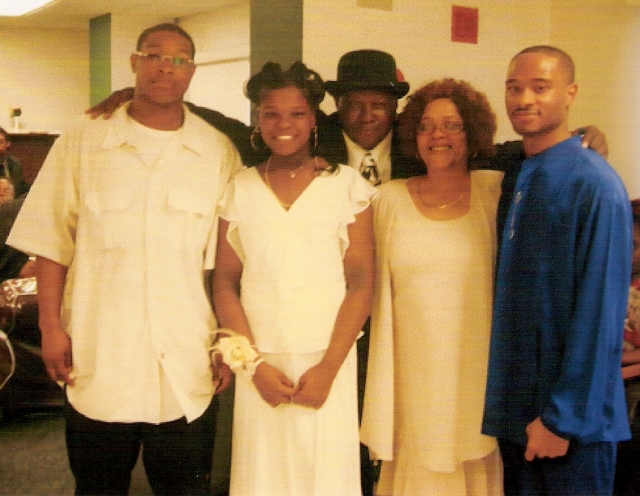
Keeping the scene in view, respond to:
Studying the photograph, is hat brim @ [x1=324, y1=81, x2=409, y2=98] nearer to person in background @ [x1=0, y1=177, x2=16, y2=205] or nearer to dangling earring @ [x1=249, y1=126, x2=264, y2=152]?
dangling earring @ [x1=249, y1=126, x2=264, y2=152]

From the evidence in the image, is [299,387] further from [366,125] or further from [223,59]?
[223,59]

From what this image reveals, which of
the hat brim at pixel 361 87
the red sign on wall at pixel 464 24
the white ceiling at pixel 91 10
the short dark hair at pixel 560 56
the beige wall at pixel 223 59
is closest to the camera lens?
the short dark hair at pixel 560 56

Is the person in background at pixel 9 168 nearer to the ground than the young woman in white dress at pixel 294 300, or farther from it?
farther from it

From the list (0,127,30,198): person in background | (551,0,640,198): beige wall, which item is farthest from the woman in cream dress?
(0,127,30,198): person in background

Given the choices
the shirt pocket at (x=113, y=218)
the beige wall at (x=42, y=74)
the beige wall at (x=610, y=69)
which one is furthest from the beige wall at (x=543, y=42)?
the beige wall at (x=42, y=74)

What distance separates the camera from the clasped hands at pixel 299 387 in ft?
→ 5.86

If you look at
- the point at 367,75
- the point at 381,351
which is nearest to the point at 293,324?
the point at 381,351

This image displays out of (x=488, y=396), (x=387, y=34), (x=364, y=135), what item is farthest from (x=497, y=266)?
(x=387, y=34)

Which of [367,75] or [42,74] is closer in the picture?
[367,75]

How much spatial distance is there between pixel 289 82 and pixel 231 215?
0.40 metres

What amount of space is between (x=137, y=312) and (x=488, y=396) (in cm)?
97

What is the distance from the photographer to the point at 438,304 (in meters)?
1.92

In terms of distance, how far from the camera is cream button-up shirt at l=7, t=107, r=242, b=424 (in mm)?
1787

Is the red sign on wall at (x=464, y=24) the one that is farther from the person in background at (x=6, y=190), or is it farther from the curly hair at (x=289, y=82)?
the person in background at (x=6, y=190)
